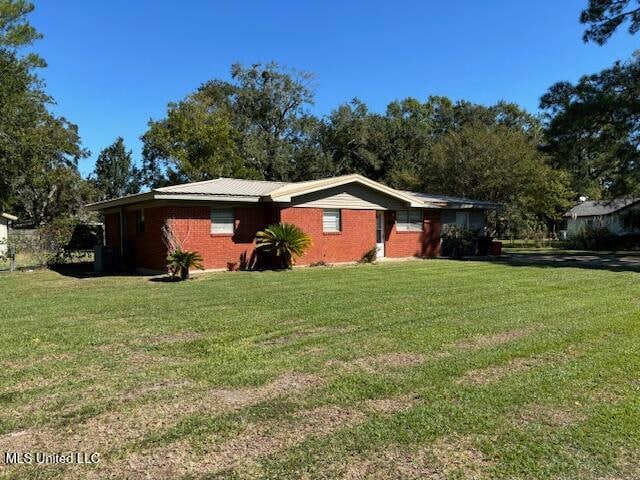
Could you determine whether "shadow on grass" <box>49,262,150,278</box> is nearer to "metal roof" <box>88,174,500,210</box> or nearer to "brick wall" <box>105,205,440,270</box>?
"brick wall" <box>105,205,440,270</box>

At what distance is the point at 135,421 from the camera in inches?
167

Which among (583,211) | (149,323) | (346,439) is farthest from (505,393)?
(583,211)

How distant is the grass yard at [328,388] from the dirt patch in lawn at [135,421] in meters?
0.02

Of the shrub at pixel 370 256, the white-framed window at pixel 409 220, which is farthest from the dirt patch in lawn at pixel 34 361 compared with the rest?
the white-framed window at pixel 409 220

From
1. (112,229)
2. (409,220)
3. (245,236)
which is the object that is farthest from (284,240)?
(112,229)

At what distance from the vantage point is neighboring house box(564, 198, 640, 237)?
114 ft

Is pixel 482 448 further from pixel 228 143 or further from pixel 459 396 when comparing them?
pixel 228 143

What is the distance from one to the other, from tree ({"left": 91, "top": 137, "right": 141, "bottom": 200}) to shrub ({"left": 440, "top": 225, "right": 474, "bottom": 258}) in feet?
134

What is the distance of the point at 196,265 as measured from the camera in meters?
15.5

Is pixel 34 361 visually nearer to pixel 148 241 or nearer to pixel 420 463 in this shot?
pixel 420 463

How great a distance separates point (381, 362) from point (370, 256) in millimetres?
14550

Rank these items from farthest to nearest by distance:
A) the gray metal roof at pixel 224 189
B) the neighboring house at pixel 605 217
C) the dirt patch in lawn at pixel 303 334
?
the neighboring house at pixel 605 217 → the gray metal roof at pixel 224 189 → the dirt patch in lawn at pixel 303 334

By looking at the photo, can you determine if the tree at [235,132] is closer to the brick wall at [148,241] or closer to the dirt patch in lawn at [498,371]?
the brick wall at [148,241]

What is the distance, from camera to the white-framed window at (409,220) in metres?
22.1
